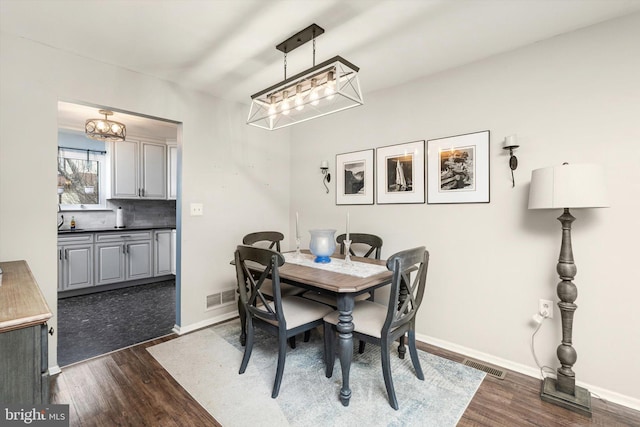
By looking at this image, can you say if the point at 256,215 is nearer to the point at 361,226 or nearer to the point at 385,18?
the point at 361,226

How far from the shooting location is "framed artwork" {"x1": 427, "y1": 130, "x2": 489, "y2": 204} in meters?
2.35

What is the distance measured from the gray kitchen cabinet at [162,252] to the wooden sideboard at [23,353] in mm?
3835

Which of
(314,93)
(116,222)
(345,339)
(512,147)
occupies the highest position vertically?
(314,93)

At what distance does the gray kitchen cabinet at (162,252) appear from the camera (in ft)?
15.4

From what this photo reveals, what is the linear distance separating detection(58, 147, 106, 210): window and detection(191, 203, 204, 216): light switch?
2755 millimetres

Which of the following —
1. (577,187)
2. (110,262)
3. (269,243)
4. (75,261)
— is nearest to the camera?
(577,187)

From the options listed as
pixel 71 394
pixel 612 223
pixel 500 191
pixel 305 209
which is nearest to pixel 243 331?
pixel 71 394

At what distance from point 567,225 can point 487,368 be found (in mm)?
1162

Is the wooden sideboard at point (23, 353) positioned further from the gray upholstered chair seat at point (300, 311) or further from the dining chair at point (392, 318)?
the dining chair at point (392, 318)

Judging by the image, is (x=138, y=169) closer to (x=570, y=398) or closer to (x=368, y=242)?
(x=368, y=242)

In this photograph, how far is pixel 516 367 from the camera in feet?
7.19

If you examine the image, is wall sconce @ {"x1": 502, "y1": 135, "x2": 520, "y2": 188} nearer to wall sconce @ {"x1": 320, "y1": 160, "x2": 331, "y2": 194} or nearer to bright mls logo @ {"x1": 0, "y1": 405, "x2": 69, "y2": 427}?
wall sconce @ {"x1": 320, "y1": 160, "x2": 331, "y2": 194}

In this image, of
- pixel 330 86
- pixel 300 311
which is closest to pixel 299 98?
pixel 330 86

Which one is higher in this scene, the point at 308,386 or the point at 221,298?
the point at 221,298
